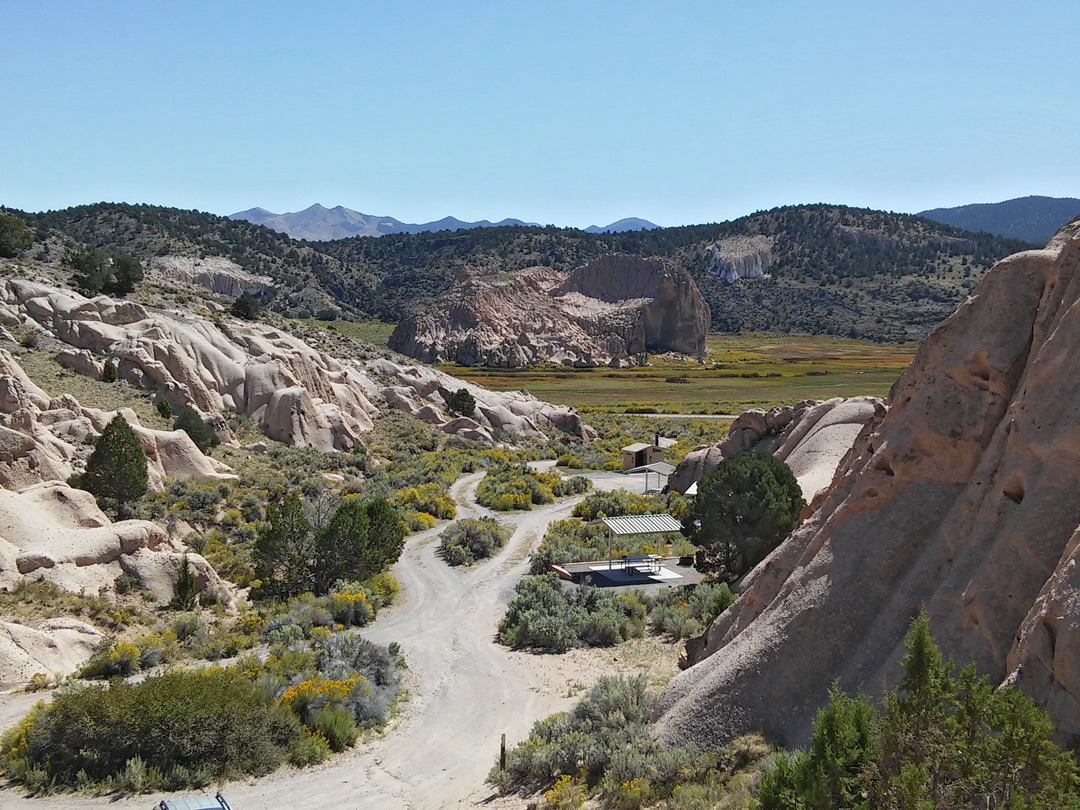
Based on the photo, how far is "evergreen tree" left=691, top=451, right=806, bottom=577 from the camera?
26.6 metres

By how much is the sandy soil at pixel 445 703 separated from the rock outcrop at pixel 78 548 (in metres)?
6.05

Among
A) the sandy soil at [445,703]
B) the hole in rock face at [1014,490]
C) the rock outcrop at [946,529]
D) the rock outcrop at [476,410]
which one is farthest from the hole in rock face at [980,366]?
the rock outcrop at [476,410]

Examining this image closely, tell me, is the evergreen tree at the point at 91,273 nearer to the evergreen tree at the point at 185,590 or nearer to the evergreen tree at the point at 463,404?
the evergreen tree at the point at 463,404

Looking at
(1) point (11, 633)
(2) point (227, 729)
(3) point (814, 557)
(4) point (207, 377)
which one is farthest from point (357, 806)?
(4) point (207, 377)

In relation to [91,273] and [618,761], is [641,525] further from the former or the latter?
[91,273]

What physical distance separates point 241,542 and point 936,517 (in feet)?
89.8

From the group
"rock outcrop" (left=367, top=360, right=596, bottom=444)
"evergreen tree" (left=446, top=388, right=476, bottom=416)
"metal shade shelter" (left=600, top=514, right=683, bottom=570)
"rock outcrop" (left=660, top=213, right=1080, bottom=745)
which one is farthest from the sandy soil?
"evergreen tree" (left=446, top=388, right=476, bottom=416)

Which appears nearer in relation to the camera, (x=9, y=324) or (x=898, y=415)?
(x=898, y=415)

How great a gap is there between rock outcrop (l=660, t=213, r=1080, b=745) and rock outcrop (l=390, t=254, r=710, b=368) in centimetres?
11749

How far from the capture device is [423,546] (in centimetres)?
3600

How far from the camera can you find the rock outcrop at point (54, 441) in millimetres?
28500

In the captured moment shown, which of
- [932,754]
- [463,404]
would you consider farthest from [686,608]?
[463,404]

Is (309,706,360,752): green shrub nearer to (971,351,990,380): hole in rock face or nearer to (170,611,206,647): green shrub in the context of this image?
(170,611,206,647): green shrub

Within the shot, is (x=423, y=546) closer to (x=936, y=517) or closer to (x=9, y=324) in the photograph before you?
(x=936, y=517)
